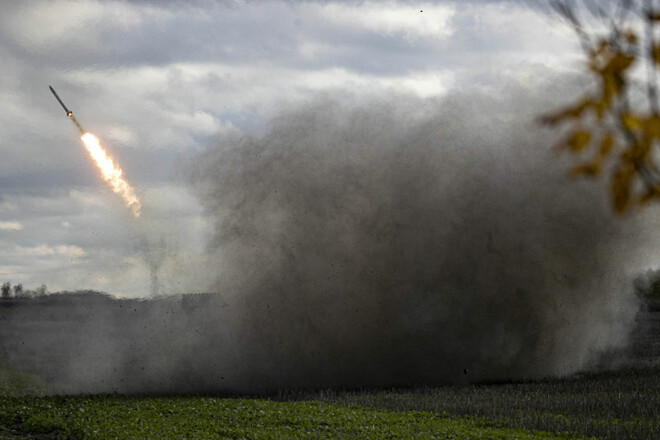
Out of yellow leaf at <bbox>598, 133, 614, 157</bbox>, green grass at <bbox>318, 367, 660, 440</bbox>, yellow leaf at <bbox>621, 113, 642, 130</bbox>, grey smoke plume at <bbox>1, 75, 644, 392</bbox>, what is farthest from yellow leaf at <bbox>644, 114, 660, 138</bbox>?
grey smoke plume at <bbox>1, 75, 644, 392</bbox>

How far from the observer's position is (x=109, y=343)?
39844 mm

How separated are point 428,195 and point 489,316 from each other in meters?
6.10

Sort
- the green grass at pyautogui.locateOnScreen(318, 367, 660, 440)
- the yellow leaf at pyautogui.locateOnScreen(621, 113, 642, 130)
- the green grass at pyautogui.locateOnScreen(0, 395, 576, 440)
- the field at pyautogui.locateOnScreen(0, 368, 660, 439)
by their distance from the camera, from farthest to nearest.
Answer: the green grass at pyautogui.locateOnScreen(318, 367, 660, 440) < the field at pyautogui.locateOnScreen(0, 368, 660, 439) < the green grass at pyautogui.locateOnScreen(0, 395, 576, 440) < the yellow leaf at pyautogui.locateOnScreen(621, 113, 642, 130)

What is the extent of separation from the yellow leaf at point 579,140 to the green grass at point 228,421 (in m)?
16.2

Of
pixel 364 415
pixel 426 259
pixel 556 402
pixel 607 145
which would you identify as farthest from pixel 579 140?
pixel 426 259

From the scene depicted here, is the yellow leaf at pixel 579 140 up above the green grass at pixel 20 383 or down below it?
above

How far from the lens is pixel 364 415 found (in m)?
23.9

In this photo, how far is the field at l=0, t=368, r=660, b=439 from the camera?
21266 millimetres

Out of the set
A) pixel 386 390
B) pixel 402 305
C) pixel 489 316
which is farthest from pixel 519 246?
pixel 386 390

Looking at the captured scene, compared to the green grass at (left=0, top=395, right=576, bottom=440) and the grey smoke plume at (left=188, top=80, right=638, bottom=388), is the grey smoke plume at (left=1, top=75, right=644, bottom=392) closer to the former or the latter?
the grey smoke plume at (left=188, top=80, right=638, bottom=388)

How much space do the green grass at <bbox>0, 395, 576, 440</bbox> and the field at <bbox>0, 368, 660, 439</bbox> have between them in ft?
0.10

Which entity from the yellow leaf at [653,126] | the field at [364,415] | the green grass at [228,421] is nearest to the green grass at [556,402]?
the field at [364,415]

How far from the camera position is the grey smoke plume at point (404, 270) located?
3684 centimetres

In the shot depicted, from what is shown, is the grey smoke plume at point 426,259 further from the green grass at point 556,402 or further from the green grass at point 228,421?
the green grass at point 228,421
